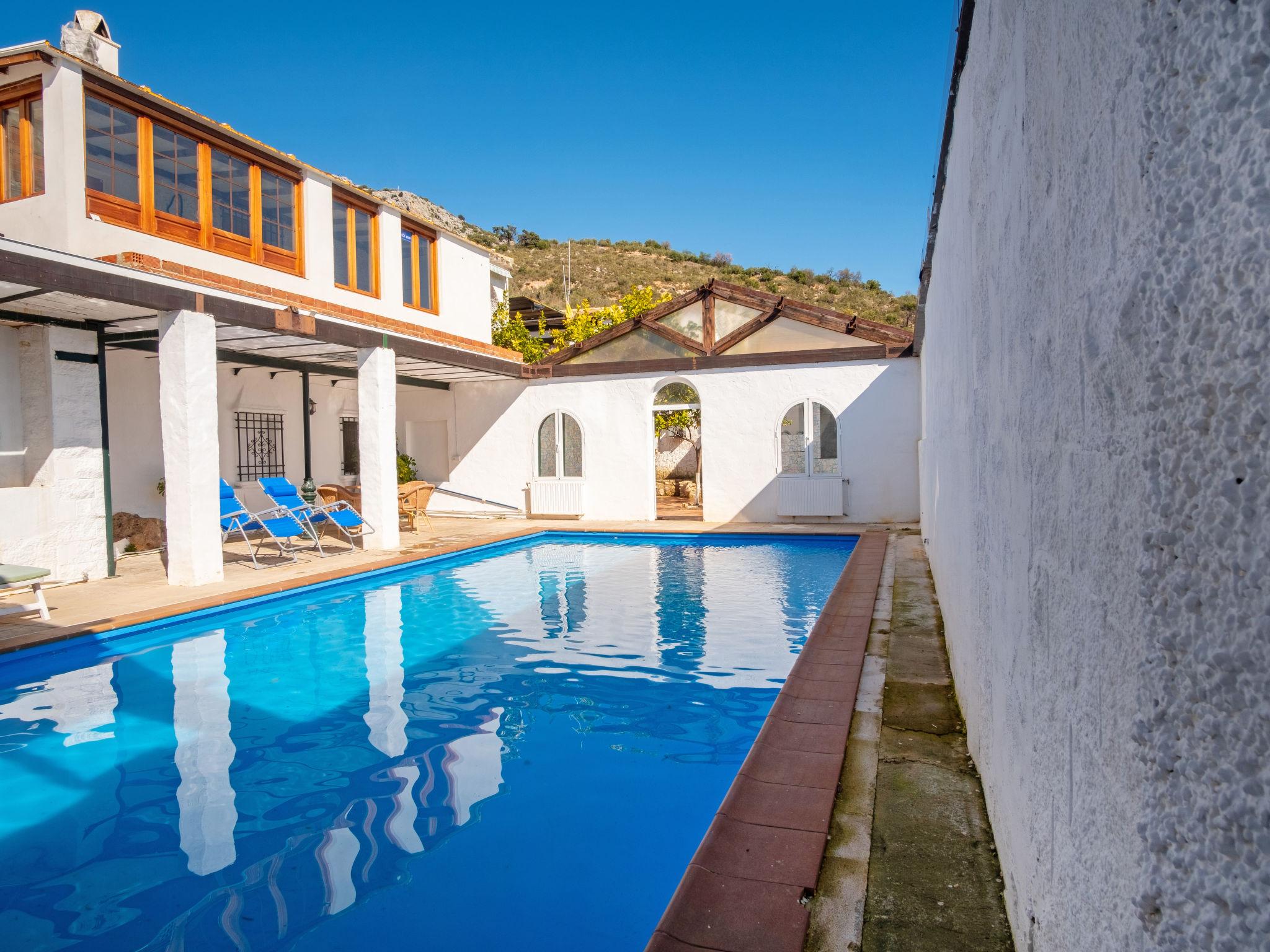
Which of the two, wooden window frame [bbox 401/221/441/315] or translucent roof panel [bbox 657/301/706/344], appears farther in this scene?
translucent roof panel [bbox 657/301/706/344]

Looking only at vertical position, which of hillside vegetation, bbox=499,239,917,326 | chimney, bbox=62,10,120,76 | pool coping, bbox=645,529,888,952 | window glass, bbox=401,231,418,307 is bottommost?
pool coping, bbox=645,529,888,952

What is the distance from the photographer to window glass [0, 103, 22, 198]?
Result: 8.97 m

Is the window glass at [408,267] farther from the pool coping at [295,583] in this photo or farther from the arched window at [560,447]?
the pool coping at [295,583]

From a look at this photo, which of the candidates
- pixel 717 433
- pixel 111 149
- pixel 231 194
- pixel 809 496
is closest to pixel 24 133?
pixel 111 149

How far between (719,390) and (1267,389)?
13.7 m

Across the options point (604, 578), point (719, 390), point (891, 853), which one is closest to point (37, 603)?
point (604, 578)

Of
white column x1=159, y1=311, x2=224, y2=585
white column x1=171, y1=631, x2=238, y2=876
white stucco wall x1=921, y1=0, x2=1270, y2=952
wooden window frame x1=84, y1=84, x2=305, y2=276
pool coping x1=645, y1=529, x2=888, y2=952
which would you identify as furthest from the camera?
wooden window frame x1=84, y1=84, x2=305, y2=276

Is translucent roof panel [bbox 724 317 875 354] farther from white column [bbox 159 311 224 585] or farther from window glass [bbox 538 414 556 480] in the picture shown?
white column [bbox 159 311 224 585]

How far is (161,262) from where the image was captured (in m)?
8.03

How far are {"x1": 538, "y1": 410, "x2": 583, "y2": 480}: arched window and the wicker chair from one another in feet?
8.59

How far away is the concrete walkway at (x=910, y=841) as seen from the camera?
2.02 metres

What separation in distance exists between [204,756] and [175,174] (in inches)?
325

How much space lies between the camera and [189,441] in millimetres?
7922

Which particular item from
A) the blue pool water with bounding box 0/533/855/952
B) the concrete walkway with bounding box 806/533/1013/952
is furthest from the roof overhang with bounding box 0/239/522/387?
the concrete walkway with bounding box 806/533/1013/952
